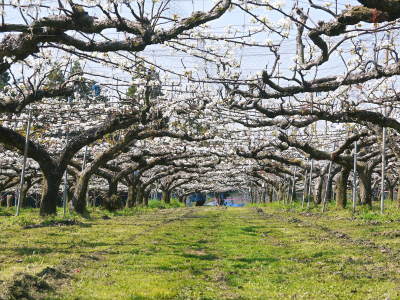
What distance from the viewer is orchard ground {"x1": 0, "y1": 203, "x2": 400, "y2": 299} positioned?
6836 millimetres

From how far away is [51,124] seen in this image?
21375mm

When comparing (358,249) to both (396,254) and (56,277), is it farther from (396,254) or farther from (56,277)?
(56,277)

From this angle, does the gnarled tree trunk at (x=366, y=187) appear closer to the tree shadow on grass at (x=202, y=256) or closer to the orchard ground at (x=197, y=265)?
the orchard ground at (x=197, y=265)

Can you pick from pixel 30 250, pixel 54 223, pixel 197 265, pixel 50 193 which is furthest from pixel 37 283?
pixel 50 193

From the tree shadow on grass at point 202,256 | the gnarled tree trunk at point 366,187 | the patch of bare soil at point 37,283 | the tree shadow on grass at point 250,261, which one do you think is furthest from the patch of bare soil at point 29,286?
the gnarled tree trunk at point 366,187

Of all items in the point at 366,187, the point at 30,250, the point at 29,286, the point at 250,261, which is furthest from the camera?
the point at 366,187

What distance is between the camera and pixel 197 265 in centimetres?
941

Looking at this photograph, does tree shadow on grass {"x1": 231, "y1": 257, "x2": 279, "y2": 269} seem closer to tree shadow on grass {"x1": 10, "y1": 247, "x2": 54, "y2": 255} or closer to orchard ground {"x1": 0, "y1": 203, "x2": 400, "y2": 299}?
orchard ground {"x1": 0, "y1": 203, "x2": 400, "y2": 299}

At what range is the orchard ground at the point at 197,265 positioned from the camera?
684 centimetres

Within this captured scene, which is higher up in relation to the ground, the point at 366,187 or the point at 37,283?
the point at 366,187

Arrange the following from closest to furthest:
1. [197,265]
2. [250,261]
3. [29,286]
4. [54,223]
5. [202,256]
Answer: [29,286] → [197,265] → [250,261] → [202,256] → [54,223]

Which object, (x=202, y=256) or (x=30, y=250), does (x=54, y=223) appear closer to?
(x=30, y=250)

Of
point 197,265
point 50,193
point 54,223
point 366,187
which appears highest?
point 366,187

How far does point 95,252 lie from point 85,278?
3026 mm
